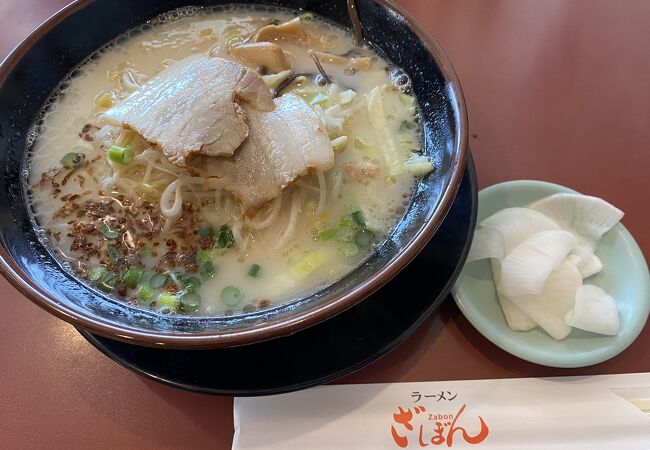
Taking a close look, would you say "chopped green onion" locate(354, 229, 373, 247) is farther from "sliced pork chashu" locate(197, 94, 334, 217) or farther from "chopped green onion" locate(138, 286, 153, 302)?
"chopped green onion" locate(138, 286, 153, 302)

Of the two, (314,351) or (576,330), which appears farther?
(576,330)

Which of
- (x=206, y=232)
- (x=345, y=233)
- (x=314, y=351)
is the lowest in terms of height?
(x=314, y=351)

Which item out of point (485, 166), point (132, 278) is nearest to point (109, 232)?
point (132, 278)

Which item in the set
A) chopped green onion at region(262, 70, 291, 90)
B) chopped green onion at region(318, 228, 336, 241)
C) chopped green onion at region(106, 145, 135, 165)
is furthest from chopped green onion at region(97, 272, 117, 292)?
chopped green onion at region(262, 70, 291, 90)

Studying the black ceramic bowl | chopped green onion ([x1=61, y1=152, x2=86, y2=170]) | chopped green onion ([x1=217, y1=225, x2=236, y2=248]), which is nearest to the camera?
the black ceramic bowl

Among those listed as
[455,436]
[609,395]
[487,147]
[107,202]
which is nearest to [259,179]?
[107,202]

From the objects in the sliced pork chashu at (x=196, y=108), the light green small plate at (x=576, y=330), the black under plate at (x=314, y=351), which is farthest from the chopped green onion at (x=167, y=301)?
the light green small plate at (x=576, y=330)

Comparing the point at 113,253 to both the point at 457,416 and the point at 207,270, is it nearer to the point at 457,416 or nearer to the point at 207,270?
the point at 207,270
